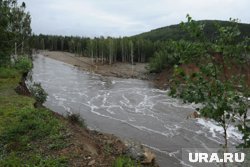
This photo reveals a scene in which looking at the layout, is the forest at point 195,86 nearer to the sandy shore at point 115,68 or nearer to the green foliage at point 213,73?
the green foliage at point 213,73

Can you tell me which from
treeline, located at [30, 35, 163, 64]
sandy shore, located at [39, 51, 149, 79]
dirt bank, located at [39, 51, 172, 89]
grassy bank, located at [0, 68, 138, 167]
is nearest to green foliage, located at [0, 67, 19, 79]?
grassy bank, located at [0, 68, 138, 167]

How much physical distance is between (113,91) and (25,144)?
27101 millimetres

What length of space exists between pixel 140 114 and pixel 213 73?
21.0 metres

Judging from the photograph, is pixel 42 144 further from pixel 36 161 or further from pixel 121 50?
Result: pixel 121 50

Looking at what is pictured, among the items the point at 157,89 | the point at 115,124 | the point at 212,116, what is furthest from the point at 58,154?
the point at 157,89

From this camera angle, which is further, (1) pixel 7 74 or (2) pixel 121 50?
(2) pixel 121 50

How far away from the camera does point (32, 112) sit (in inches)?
528

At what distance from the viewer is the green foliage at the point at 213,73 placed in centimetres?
500

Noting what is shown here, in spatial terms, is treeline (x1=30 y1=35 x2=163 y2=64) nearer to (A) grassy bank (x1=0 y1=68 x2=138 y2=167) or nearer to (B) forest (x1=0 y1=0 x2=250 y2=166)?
(B) forest (x1=0 y1=0 x2=250 y2=166)

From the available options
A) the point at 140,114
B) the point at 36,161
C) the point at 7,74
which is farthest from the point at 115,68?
the point at 36,161

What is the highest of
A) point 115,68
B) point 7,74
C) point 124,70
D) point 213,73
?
point 213,73

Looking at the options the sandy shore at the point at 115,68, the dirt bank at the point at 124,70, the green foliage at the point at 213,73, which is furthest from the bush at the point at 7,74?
the sandy shore at the point at 115,68

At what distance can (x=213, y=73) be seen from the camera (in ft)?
16.8

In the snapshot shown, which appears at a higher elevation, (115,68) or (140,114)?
(115,68)
